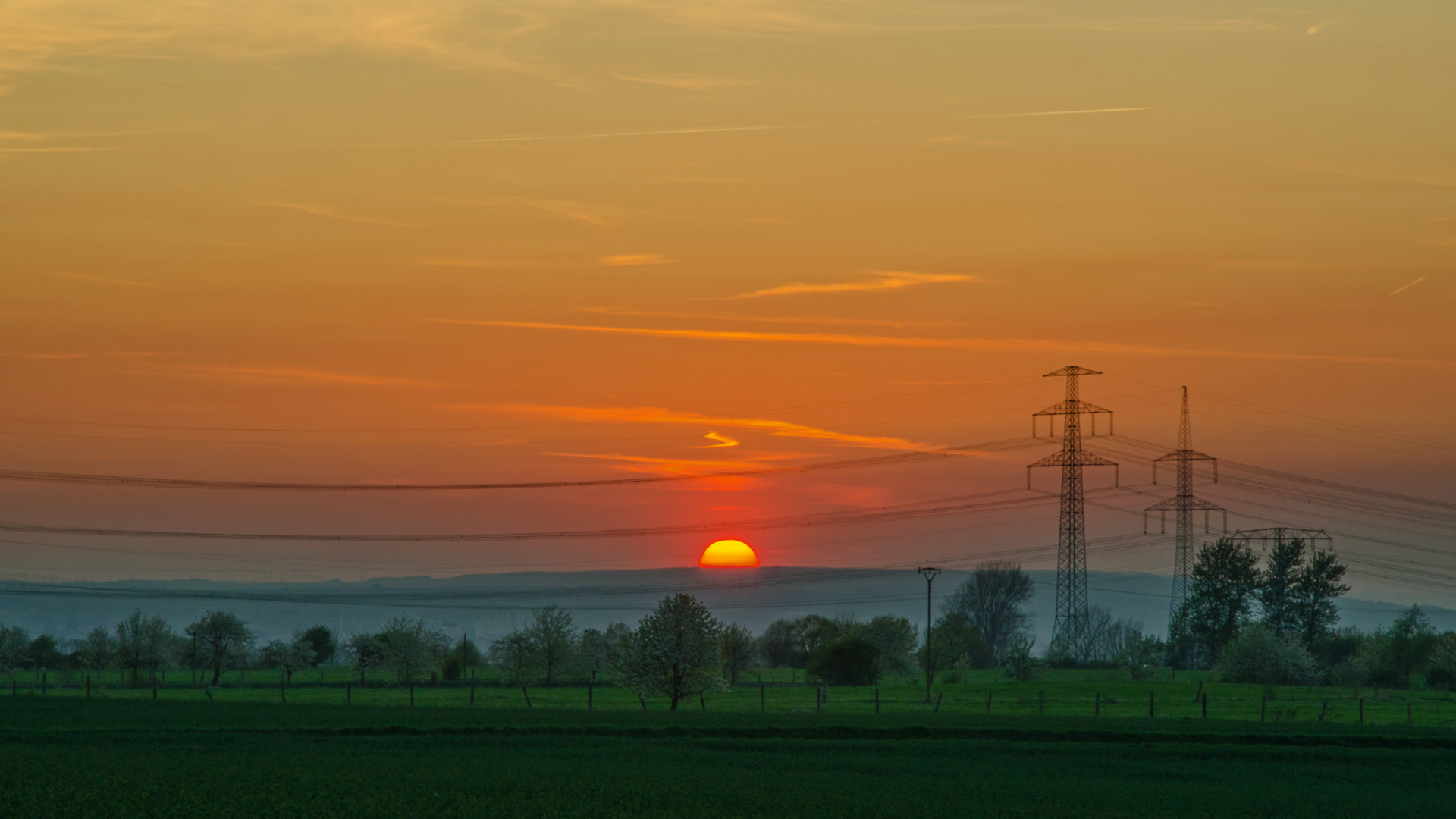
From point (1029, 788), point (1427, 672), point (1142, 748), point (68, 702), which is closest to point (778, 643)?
point (1427, 672)

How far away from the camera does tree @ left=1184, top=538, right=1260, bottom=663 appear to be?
16700cm

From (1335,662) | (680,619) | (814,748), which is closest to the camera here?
(814,748)

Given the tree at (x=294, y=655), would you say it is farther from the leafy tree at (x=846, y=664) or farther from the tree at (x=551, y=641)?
the leafy tree at (x=846, y=664)

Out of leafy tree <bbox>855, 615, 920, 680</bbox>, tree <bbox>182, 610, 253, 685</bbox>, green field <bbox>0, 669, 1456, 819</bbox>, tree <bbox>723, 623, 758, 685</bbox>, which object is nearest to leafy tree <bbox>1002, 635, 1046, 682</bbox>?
leafy tree <bbox>855, 615, 920, 680</bbox>

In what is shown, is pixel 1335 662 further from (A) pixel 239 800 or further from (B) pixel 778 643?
(A) pixel 239 800

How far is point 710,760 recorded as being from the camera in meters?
49.8

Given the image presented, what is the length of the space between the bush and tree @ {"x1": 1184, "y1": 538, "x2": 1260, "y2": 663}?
3645 cm

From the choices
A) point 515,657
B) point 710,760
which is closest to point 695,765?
point 710,760

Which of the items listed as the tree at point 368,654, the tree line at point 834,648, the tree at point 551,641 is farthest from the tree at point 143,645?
the tree at point 551,641

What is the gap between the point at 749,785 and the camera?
41.8m

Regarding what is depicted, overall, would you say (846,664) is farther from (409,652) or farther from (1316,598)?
(1316,598)

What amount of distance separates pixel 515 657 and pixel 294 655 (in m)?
27.9

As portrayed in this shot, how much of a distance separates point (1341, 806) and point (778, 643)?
15245 cm

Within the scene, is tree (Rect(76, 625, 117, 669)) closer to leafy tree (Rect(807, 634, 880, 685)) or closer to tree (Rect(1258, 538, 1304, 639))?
leafy tree (Rect(807, 634, 880, 685))
